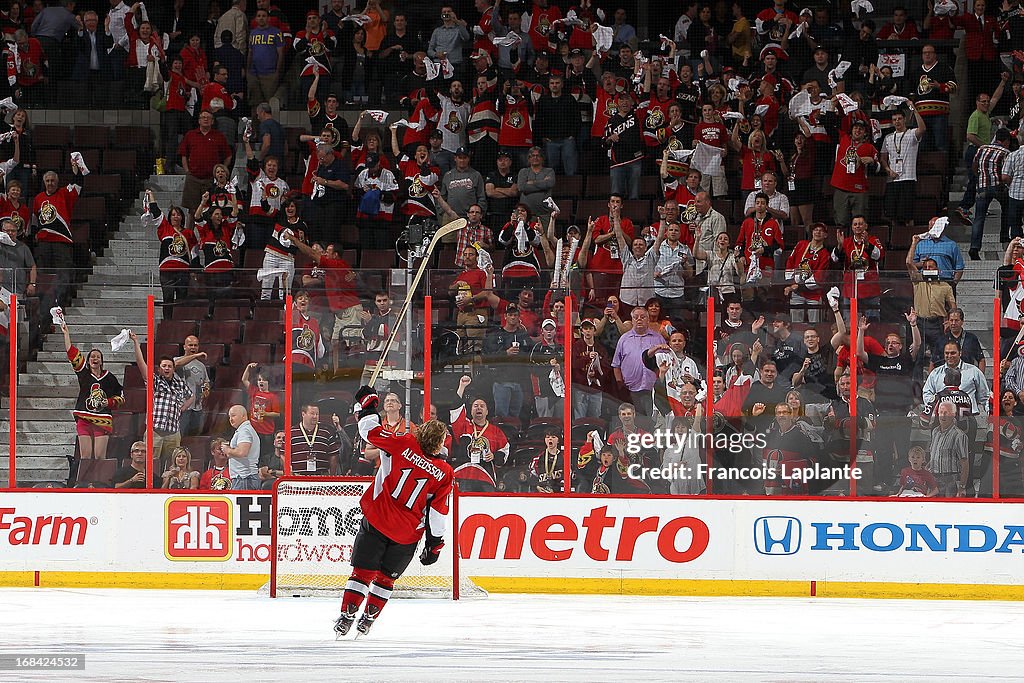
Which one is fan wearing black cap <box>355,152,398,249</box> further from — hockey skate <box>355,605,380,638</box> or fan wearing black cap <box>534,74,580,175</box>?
hockey skate <box>355,605,380,638</box>

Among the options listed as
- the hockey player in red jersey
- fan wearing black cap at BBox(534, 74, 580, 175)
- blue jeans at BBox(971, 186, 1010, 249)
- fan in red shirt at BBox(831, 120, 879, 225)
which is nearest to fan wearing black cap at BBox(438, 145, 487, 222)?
fan wearing black cap at BBox(534, 74, 580, 175)

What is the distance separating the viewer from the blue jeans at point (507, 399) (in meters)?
11.6

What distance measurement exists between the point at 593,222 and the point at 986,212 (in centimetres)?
396

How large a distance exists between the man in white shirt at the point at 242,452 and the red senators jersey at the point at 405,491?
3013 mm

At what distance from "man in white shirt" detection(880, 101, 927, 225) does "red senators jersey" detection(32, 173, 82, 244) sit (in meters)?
8.49

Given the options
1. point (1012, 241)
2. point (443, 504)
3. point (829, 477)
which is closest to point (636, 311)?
point (829, 477)

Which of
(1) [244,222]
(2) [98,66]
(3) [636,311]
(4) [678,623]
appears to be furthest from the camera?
(2) [98,66]

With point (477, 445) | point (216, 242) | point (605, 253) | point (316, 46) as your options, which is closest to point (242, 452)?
point (477, 445)

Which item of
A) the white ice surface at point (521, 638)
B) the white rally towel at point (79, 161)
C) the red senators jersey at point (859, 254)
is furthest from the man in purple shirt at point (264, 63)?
the white ice surface at point (521, 638)

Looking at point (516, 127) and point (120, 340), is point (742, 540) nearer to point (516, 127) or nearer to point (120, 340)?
point (120, 340)

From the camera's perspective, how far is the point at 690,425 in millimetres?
11547

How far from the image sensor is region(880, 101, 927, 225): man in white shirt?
1538 centimetres

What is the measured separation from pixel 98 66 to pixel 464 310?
8.19 m

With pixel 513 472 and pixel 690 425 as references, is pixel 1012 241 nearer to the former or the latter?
pixel 690 425
